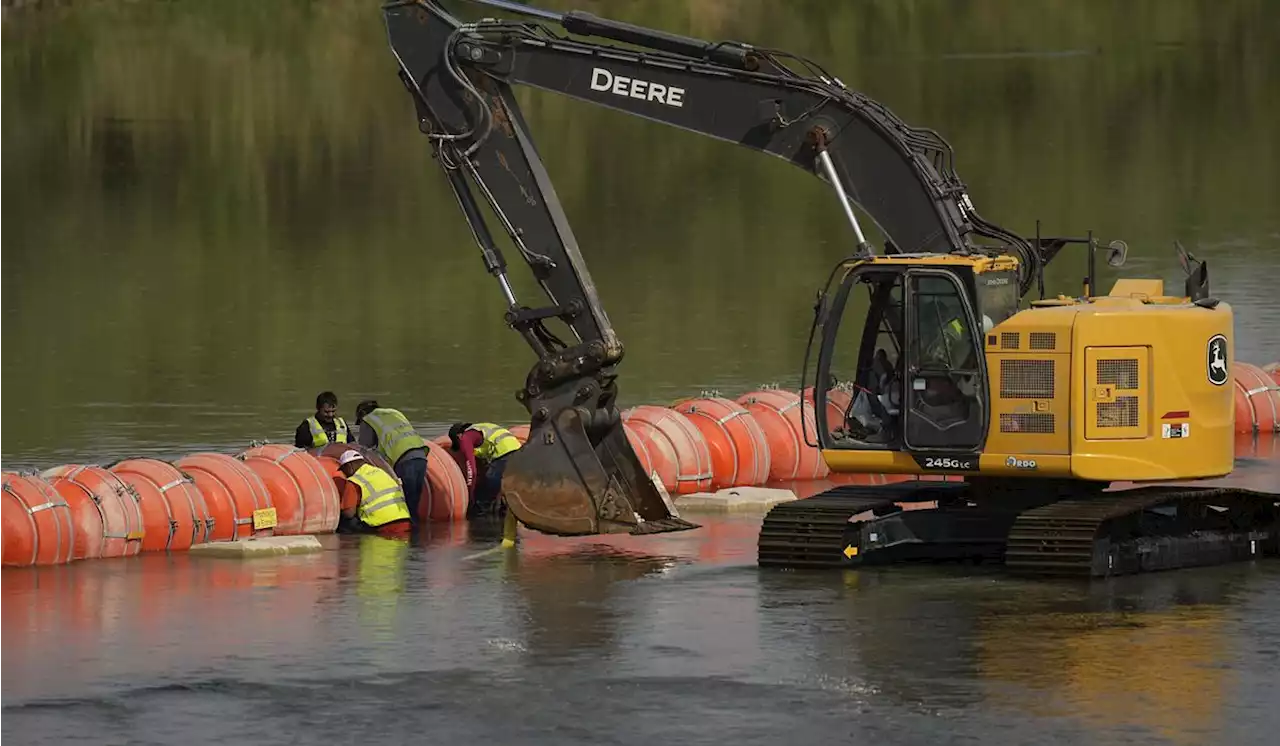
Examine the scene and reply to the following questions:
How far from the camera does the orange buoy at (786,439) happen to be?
107ft

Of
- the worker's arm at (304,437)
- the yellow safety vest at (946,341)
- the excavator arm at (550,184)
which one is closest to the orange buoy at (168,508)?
the worker's arm at (304,437)

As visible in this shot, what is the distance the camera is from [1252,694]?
20922 mm

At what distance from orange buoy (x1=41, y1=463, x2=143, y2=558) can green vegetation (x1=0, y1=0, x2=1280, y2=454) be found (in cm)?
844

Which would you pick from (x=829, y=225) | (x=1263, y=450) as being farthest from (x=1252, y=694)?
(x=829, y=225)

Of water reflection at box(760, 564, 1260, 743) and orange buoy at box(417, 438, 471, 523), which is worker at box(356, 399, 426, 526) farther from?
water reflection at box(760, 564, 1260, 743)

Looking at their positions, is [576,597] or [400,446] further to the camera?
[400,446]

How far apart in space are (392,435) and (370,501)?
49.2 inches

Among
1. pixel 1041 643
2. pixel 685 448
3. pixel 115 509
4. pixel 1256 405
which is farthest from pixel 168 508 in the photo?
pixel 1256 405

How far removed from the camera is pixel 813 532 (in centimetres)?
2616

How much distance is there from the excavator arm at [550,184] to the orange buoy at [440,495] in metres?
2.81

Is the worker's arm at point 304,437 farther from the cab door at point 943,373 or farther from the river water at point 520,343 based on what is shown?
the cab door at point 943,373

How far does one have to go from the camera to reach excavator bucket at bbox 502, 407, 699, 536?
1053 inches

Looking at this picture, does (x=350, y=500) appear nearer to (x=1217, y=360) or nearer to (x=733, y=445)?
(x=733, y=445)

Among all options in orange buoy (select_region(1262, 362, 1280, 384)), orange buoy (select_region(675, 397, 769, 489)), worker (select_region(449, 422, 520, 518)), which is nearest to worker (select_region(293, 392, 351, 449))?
worker (select_region(449, 422, 520, 518))
